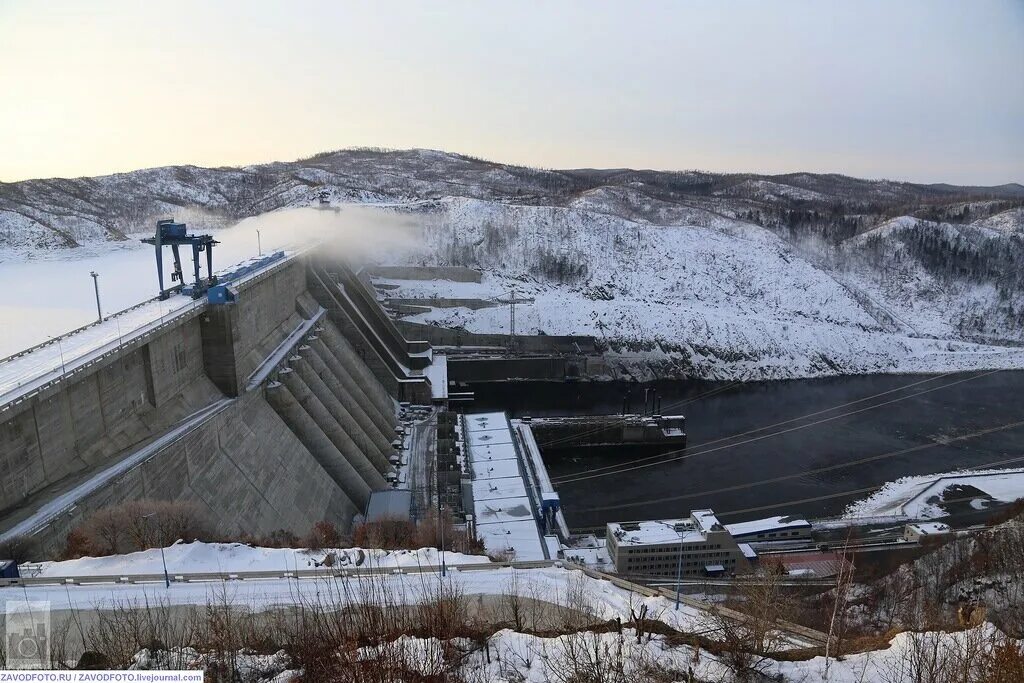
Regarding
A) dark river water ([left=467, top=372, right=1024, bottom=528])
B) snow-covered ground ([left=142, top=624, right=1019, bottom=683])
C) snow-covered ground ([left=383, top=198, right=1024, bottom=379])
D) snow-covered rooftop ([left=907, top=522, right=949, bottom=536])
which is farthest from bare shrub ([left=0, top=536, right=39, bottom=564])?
snow-covered ground ([left=383, top=198, right=1024, bottom=379])

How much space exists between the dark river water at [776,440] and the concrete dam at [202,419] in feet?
30.2

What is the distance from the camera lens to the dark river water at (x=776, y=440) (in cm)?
2298

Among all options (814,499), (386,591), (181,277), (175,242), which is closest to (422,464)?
(181,277)

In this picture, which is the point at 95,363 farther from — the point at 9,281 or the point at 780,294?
the point at 780,294

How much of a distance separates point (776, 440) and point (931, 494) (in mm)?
7102

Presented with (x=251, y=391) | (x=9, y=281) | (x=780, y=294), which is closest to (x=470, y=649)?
(x=251, y=391)

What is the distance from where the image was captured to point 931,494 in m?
22.0

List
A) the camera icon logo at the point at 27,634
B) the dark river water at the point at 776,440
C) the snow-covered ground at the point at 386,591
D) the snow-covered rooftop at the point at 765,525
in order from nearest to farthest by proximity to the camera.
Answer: the camera icon logo at the point at 27,634 < the snow-covered ground at the point at 386,591 < the snow-covered rooftop at the point at 765,525 < the dark river water at the point at 776,440

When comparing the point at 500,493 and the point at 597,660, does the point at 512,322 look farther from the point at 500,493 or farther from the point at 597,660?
the point at 597,660

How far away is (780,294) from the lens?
50.9 metres

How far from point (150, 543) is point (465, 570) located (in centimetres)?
497

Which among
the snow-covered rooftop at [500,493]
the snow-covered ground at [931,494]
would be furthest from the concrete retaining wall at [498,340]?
the snow-covered ground at [931,494]

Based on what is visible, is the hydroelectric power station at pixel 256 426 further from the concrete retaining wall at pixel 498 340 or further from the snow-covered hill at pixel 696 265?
the snow-covered hill at pixel 696 265

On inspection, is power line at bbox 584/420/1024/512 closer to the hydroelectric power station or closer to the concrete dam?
the hydroelectric power station
